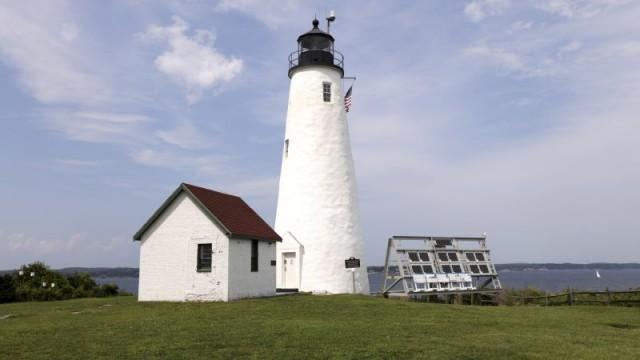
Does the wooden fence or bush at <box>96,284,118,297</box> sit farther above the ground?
bush at <box>96,284,118,297</box>

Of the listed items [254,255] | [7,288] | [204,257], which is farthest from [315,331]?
[7,288]

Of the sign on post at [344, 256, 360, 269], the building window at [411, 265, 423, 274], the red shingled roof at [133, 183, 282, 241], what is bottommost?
the building window at [411, 265, 423, 274]

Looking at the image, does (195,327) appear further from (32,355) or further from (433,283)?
(433,283)

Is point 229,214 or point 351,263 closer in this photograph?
point 229,214

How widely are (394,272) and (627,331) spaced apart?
11411 millimetres

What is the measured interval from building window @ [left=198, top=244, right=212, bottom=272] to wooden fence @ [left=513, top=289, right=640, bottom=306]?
14.3m

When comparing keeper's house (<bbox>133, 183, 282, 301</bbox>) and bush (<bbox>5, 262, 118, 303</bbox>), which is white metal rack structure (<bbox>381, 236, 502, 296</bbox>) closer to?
keeper's house (<bbox>133, 183, 282, 301</bbox>)

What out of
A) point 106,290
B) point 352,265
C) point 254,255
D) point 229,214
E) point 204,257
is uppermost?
point 229,214

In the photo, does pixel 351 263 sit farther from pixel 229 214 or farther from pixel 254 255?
pixel 229 214

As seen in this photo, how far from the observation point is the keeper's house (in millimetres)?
20375

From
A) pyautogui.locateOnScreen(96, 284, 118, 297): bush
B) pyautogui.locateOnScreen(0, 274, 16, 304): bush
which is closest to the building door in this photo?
pyautogui.locateOnScreen(96, 284, 118, 297): bush

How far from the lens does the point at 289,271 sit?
25.5 m

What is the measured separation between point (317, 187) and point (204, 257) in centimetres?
680

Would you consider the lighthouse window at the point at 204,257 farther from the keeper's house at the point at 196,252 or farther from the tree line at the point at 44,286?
the tree line at the point at 44,286
